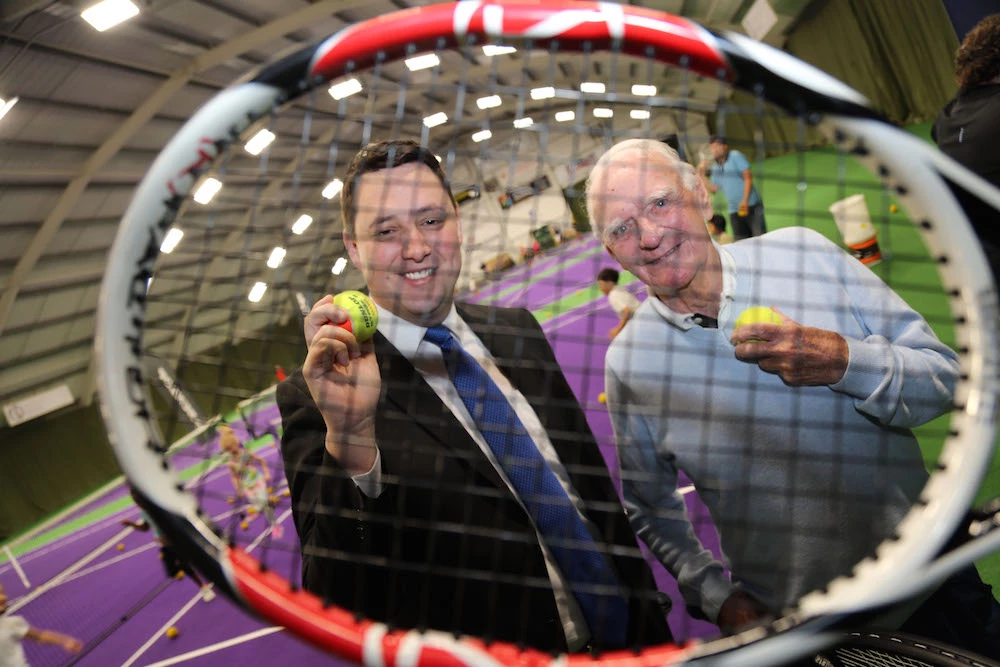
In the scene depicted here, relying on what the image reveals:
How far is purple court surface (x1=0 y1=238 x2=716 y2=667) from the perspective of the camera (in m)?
1.82

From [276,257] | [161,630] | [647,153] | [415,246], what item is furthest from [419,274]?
[161,630]

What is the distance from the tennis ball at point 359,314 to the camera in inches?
44.1

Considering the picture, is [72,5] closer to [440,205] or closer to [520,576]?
[440,205]

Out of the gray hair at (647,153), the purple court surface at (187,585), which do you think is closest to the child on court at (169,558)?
the purple court surface at (187,585)

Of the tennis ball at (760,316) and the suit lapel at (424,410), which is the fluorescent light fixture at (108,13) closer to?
the suit lapel at (424,410)

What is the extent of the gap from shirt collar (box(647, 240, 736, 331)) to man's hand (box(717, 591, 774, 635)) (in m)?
0.56

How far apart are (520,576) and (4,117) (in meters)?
6.47

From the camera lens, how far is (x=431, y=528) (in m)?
1.16

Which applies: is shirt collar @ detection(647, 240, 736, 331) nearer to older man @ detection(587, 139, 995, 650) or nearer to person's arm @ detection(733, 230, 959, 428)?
older man @ detection(587, 139, 995, 650)

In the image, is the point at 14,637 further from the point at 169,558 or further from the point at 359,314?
the point at 359,314

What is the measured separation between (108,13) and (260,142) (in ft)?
14.2

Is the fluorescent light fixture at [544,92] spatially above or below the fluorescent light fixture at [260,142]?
below

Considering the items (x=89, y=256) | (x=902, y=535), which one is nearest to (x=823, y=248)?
(x=902, y=535)

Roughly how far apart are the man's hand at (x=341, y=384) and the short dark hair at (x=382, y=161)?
24 centimetres
